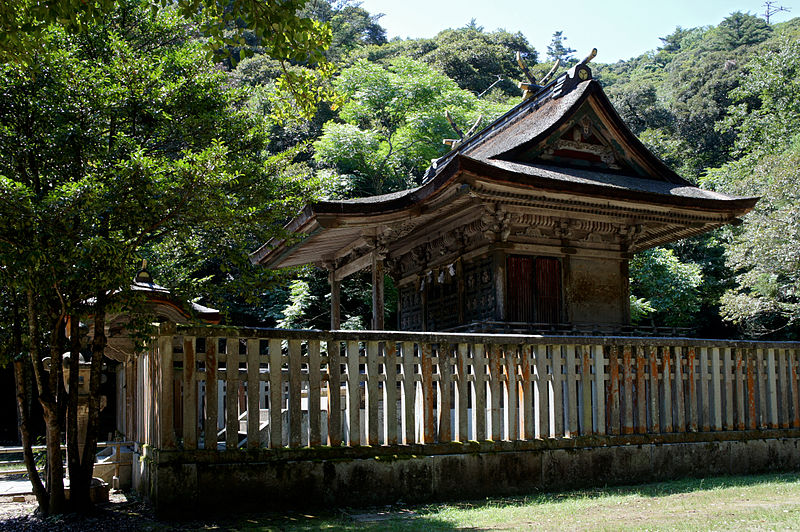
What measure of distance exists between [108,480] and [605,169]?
11230 mm

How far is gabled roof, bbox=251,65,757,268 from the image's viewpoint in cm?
1187

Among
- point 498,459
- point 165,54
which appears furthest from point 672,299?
point 165,54

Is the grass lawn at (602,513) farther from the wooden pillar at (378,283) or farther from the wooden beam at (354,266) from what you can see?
the wooden beam at (354,266)

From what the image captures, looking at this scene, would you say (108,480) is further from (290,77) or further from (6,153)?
(290,77)

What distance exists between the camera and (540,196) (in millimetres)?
12680

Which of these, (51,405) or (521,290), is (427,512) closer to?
(51,405)

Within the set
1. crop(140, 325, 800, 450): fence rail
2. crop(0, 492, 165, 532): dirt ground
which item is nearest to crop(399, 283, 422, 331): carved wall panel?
crop(140, 325, 800, 450): fence rail

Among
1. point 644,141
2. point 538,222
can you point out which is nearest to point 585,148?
point 538,222

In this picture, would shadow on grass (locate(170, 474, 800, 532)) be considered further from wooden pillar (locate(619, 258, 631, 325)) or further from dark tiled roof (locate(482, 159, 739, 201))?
dark tiled roof (locate(482, 159, 739, 201))

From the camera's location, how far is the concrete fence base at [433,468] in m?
7.50

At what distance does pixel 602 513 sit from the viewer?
7293 millimetres

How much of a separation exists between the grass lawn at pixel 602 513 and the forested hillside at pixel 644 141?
10.1 ft

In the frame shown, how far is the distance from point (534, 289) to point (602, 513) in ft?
23.3

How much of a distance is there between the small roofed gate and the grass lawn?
5130mm
